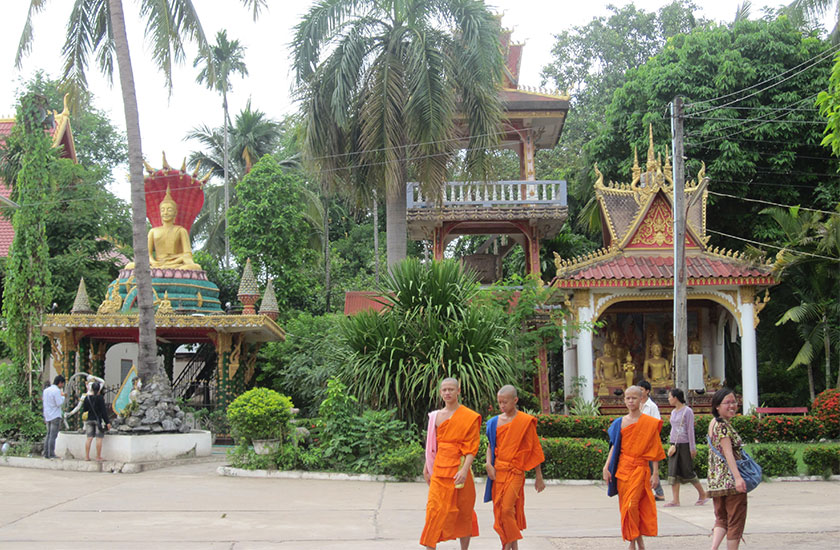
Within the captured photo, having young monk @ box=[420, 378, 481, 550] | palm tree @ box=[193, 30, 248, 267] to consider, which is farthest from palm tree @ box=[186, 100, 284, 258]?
young monk @ box=[420, 378, 481, 550]

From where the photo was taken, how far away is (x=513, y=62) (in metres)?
29.0

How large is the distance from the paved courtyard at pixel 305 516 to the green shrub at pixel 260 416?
2.89ft

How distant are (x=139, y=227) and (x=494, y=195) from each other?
35.3 ft

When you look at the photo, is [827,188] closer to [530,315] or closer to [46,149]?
[530,315]

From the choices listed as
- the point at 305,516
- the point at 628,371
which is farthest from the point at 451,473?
the point at 628,371

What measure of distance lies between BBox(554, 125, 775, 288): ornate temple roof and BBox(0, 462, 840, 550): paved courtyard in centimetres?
633

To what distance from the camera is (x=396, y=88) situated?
Answer: 778 inches

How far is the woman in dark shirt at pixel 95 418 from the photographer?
1430 cm

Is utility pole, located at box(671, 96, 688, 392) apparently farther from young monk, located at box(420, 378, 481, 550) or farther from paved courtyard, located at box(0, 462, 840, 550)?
young monk, located at box(420, 378, 481, 550)

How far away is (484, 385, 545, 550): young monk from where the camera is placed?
7.17 m

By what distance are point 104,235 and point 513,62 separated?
1399 centimetres

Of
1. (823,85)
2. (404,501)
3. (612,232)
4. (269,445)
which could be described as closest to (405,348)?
(269,445)

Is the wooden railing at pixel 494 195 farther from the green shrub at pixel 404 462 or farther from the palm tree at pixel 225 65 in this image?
the palm tree at pixel 225 65

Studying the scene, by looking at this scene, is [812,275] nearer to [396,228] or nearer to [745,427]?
[745,427]
